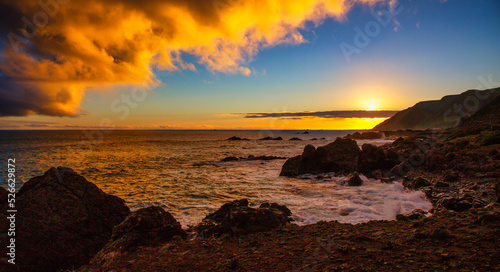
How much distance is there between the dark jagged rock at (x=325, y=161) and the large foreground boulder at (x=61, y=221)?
51.8 ft

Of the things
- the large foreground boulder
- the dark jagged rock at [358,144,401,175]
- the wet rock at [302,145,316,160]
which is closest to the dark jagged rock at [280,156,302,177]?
the wet rock at [302,145,316,160]

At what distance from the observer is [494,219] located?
5.11m

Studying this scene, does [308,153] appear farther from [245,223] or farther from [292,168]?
[245,223]

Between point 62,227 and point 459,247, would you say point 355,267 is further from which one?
point 62,227

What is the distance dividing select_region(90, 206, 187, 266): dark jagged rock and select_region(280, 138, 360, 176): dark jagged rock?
15299 mm

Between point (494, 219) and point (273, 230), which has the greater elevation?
point (494, 219)

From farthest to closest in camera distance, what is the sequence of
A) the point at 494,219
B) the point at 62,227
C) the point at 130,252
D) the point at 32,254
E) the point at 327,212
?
the point at 327,212 < the point at 62,227 < the point at 32,254 < the point at 130,252 < the point at 494,219

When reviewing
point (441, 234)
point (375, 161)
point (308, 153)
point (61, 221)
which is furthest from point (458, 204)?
point (308, 153)

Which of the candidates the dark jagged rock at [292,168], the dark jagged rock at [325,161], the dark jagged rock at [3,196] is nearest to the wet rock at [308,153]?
the dark jagged rock at [325,161]

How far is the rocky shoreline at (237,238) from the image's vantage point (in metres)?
4.36

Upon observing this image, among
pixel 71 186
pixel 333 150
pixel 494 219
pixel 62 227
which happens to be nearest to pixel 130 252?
pixel 62 227

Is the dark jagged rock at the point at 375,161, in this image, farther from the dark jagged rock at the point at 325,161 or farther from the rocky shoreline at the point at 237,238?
the rocky shoreline at the point at 237,238

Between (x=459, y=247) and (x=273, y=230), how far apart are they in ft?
13.4

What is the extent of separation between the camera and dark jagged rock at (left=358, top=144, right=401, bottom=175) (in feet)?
61.7
